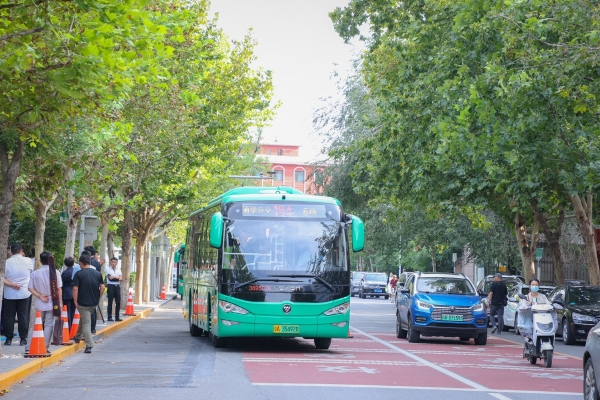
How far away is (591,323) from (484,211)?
19081 mm

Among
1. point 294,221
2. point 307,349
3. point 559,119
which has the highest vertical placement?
point 559,119

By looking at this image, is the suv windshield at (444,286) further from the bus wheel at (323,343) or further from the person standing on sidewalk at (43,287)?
the person standing on sidewalk at (43,287)

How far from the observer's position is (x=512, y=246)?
49375 mm

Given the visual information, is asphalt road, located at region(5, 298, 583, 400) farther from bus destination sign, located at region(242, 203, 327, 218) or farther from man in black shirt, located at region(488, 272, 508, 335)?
man in black shirt, located at region(488, 272, 508, 335)

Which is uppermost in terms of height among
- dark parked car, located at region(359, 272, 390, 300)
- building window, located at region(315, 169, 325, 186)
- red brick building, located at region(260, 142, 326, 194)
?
red brick building, located at region(260, 142, 326, 194)

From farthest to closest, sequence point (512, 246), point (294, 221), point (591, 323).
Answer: point (512, 246), point (591, 323), point (294, 221)

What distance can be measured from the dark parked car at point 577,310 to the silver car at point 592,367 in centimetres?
1510

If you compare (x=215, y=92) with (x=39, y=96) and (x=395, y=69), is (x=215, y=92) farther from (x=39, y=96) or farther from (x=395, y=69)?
(x=39, y=96)

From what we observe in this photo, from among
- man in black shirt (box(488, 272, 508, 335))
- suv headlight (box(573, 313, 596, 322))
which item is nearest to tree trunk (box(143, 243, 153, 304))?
man in black shirt (box(488, 272, 508, 335))

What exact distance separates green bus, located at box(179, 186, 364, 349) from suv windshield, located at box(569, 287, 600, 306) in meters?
10.5

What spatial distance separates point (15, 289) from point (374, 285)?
5568 cm

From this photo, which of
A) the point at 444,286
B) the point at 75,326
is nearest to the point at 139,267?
the point at 444,286

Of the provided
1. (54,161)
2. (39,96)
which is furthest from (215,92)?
(39,96)

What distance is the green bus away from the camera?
20.2 m
